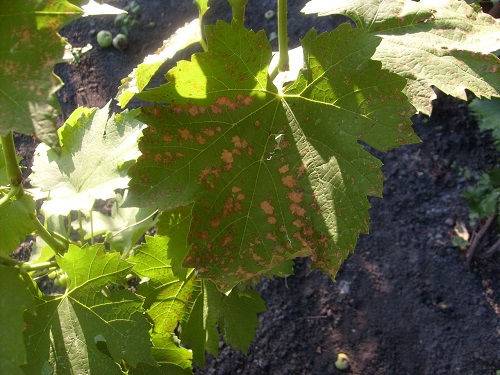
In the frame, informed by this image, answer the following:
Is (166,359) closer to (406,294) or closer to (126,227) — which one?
(126,227)

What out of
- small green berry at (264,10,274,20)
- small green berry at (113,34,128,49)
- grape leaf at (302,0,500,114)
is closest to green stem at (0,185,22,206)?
grape leaf at (302,0,500,114)

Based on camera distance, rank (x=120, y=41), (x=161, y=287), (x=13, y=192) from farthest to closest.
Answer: (x=120, y=41) → (x=161, y=287) → (x=13, y=192)

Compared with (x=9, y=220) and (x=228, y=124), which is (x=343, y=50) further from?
(x=9, y=220)

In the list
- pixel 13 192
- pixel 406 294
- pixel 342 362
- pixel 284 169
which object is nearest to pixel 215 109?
pixel 284 169

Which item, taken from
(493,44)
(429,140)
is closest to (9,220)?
(493,44)

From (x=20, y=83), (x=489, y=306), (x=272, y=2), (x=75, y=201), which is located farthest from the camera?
(x=272, y=2)

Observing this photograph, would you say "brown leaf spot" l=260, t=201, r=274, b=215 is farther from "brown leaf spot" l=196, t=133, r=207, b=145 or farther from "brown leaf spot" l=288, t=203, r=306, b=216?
"brown leaf spot" l=196, t=133, r=207, b=145
